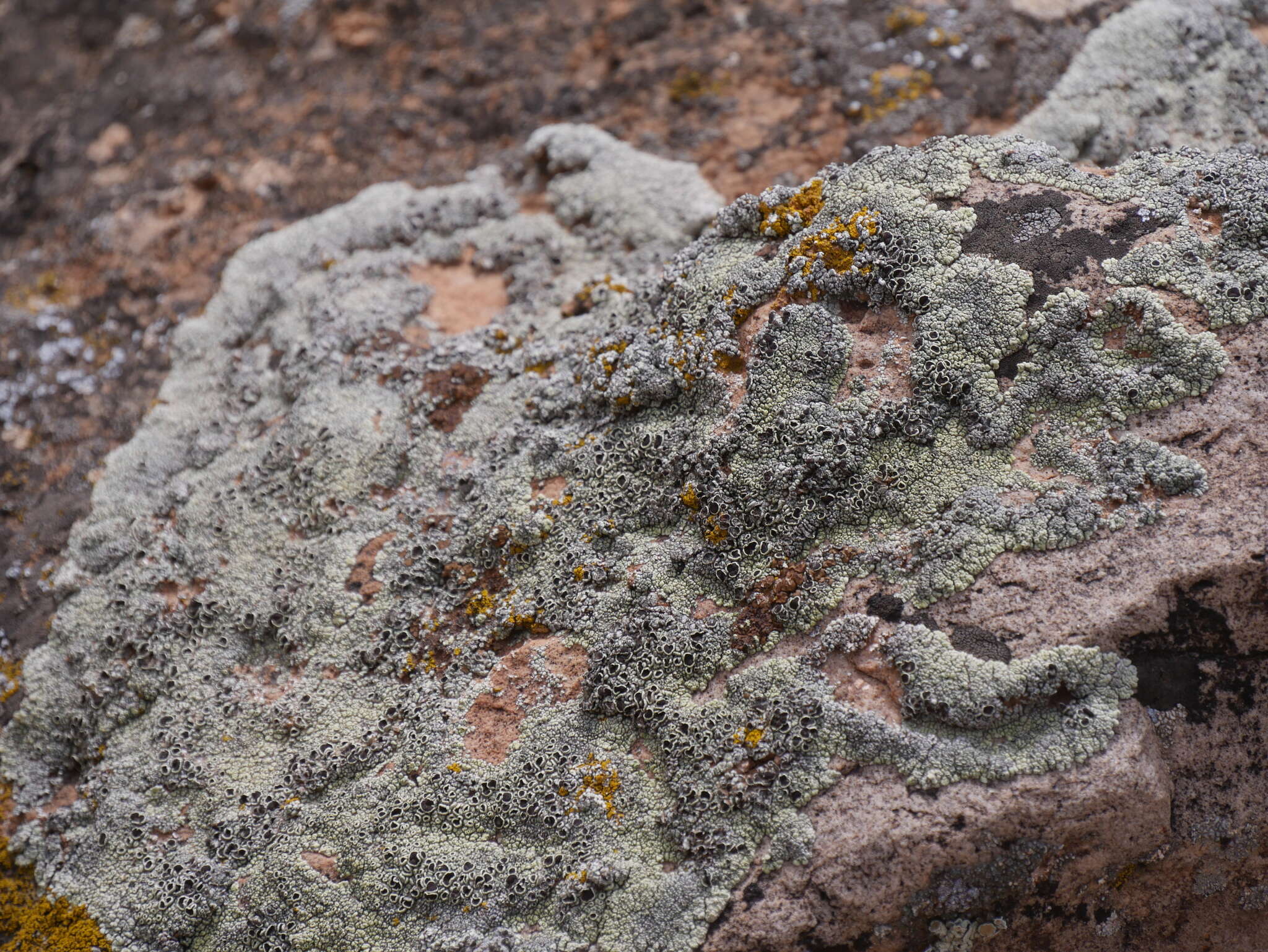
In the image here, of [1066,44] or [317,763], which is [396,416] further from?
[1066,44]

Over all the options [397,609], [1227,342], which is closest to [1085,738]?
[1227,342]

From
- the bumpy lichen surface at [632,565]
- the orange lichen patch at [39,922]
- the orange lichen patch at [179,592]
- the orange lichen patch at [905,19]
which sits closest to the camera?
the bumpy lichen surface at [632,565]

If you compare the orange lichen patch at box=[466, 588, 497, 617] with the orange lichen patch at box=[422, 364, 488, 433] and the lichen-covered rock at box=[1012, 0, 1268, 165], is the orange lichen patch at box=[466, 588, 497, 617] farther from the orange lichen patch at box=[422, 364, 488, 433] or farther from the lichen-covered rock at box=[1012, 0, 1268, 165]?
the lichen-covered rock at box=[1012, 0, 1268, 165]

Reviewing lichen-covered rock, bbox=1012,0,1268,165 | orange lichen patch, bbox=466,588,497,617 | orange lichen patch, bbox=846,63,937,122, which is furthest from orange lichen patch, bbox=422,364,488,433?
lichen-covered rock, bbox=1012,0,1268,165

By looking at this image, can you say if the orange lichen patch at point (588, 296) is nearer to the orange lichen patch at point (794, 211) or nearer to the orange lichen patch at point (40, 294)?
the orange lichen patch at point (794, 211)

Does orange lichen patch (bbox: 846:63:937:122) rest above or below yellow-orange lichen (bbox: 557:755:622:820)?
above

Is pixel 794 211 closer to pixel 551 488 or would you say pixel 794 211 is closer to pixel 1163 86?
pixel 551 488

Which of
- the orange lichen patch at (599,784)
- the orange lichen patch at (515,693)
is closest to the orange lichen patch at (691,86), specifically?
the orange lichen patch at (515,693)
